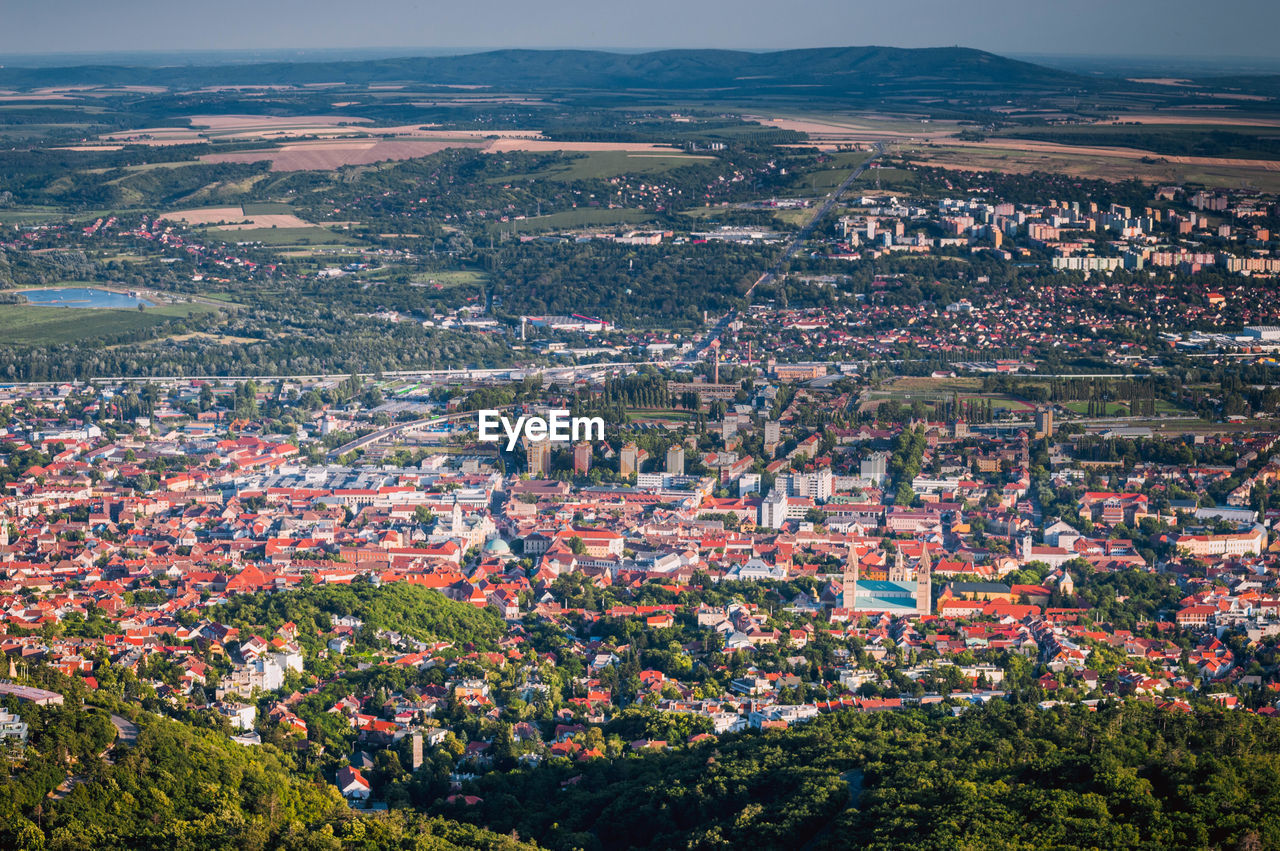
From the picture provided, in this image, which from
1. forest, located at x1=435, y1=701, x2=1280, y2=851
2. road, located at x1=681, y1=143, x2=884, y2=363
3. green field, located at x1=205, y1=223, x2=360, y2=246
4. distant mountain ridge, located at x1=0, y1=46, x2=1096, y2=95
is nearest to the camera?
forest, located at x1=435, y1=701, x2=1280, y2=851

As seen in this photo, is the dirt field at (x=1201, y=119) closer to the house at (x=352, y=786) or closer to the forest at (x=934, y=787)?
the forest at (x=934, y=787)

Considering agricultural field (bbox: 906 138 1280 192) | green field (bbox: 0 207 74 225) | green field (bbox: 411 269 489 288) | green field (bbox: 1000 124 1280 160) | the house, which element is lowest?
the house

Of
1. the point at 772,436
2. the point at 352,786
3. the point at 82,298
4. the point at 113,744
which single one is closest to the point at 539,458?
the point at 772,436

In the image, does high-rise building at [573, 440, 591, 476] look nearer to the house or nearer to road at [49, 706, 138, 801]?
the house

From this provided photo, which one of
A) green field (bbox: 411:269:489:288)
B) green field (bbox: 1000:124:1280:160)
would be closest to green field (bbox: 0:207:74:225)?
green field (bbox: 411:269:489:288)

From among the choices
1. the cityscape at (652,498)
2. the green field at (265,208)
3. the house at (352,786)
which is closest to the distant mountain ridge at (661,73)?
the cityscape at (652,498)
